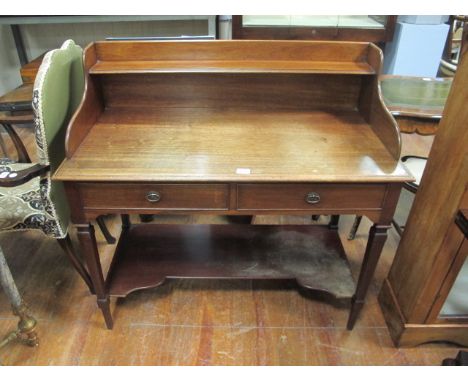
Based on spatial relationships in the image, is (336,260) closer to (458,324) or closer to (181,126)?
(458,324)

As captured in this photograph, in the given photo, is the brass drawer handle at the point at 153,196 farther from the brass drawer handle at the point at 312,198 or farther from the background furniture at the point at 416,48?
the background furniture at the point at 416,48

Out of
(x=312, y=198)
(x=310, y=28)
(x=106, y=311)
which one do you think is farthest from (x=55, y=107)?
(x=310, y=28)

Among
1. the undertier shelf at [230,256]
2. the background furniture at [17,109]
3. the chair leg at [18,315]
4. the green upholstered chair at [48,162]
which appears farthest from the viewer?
the background furniture at [17,109]

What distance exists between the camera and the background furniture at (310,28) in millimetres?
2580

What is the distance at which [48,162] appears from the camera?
1229 mm

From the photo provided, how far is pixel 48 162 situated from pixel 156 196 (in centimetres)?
43

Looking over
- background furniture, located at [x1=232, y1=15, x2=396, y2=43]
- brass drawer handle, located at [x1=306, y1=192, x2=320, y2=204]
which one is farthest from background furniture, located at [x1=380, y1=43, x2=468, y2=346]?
background furniture, located at [x1=232, y1=15, x2=396, y2=43]

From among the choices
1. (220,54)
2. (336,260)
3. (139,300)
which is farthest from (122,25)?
(336,260)

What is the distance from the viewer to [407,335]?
4.56 feet

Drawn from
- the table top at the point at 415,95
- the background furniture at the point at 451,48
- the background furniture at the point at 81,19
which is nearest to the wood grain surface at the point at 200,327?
the table top at the point at 415,95

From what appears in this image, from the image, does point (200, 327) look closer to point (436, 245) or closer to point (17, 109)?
point (436, 245)

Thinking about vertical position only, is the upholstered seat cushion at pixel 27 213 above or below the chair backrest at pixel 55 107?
below

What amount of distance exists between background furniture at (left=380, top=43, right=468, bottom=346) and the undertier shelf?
211mm

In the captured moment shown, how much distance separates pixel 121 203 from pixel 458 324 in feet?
4.24
